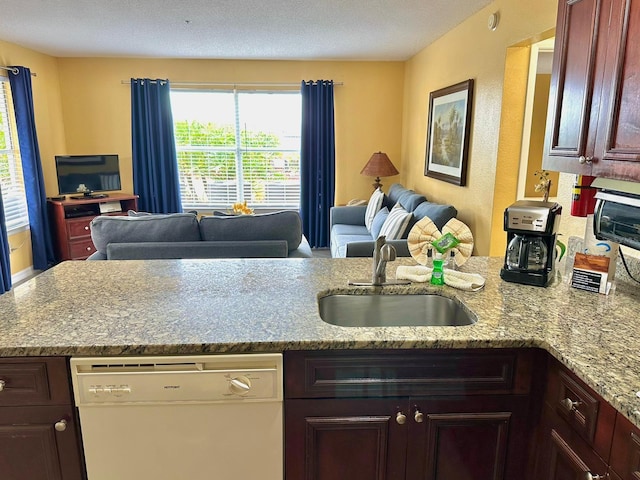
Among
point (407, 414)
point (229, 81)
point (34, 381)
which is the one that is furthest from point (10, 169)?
point (407, 414)

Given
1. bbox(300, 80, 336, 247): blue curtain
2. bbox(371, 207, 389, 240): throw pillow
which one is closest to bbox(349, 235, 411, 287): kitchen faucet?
bbox(371, 207, 389, 240): throw pillow

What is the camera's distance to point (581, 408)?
1186 mm

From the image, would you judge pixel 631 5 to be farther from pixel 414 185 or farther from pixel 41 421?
pixel 414 185

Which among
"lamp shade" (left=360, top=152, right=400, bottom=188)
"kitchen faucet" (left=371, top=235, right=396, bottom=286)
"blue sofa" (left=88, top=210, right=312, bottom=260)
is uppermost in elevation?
"lamp shade" (left=360, top=152, right=400, bottom=188)

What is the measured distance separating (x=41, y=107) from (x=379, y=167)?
4.13 meters

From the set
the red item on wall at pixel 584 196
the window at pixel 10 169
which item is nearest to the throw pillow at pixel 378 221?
the red item on wall at pixel 584 196

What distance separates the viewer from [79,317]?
1493 millimetres

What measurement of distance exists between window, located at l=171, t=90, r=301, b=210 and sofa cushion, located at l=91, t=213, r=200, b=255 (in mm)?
3209

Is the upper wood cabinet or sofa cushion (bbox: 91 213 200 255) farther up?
the upper wood cabinet

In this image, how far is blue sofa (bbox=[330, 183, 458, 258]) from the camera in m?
3.58

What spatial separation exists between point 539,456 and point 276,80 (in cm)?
539

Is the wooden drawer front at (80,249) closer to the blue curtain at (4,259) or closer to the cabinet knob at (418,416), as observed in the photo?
the blue curtain at (4,259)

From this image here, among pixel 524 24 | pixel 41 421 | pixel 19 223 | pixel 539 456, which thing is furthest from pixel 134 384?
pixel 19 223

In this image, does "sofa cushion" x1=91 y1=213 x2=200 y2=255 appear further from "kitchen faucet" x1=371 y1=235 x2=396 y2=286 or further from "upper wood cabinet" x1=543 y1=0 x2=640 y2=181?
"upper wood cabinet" x1=543 y1=0 x2=640 y2=181
